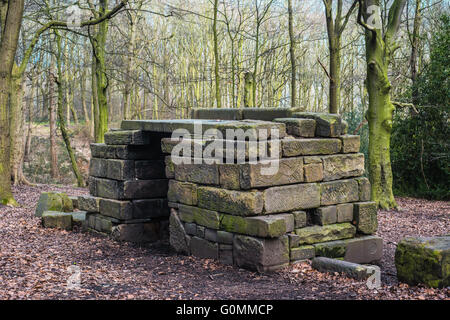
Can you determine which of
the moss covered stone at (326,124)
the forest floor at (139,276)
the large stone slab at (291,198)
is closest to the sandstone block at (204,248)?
the forest floor at (139,276)

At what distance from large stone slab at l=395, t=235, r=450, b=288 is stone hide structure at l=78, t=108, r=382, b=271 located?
1.39 meters

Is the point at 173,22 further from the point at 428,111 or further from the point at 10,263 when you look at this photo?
the point at 10,263

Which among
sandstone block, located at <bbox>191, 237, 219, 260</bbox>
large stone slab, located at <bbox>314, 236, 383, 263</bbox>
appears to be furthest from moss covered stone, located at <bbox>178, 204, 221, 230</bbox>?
large stone slab, located at <bbox>314, 236, 383, 263</bbox>

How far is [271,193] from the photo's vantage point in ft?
20.5

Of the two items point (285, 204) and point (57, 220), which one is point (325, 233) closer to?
point (285, 204)

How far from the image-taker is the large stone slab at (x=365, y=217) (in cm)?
719

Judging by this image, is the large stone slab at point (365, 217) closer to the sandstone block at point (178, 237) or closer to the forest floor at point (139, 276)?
the forest floor at point (139, 276)

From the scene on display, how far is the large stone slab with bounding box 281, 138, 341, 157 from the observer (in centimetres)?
644

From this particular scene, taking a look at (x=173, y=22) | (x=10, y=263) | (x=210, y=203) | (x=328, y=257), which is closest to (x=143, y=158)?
(x=210, y=203)

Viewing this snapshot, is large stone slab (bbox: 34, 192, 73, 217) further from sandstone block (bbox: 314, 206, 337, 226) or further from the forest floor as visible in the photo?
sandstone block (bbox: 314, 206, 337, 226)

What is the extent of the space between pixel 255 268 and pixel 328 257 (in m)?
1.22

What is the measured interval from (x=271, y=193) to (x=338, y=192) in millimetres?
1308

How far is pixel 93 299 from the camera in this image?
492 cm

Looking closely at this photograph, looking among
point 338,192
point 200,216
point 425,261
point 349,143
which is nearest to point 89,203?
point 200,216
